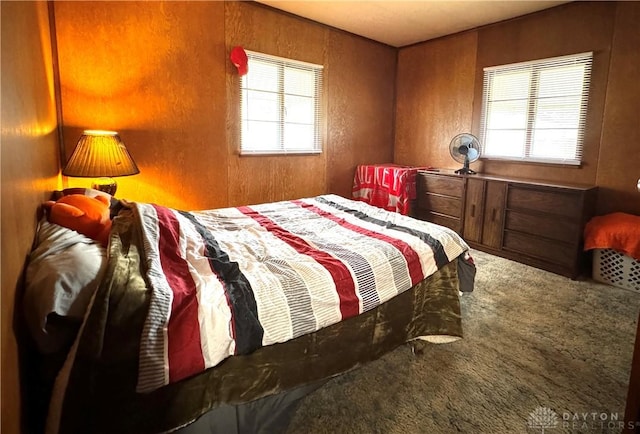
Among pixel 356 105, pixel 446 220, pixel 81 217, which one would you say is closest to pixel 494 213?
pixel 446 220

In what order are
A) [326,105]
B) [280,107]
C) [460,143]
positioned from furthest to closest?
[326,105], [460,143], [280,107]

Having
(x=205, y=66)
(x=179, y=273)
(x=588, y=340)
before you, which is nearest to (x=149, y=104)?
(x=205, y=66)

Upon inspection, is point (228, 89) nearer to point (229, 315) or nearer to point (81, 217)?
point (81, 217)

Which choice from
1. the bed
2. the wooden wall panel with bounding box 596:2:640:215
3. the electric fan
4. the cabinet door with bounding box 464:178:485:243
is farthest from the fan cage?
the bed

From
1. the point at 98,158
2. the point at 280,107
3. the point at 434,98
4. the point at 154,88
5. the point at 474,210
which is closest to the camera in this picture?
the point at 98,158

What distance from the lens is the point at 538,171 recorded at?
368 centimetres

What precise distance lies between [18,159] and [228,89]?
2.48m

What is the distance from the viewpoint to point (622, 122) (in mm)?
Answer: 3109

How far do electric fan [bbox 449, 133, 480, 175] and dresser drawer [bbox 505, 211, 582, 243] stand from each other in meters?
0.73

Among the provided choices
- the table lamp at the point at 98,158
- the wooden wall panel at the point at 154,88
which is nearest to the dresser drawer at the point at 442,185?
the wooden wall panel at the point at 154,88

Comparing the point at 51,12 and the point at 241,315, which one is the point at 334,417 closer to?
the point at 241,315

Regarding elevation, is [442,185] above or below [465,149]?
below

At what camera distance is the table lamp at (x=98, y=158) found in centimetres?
239

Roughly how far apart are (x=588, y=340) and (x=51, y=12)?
13.7ft
